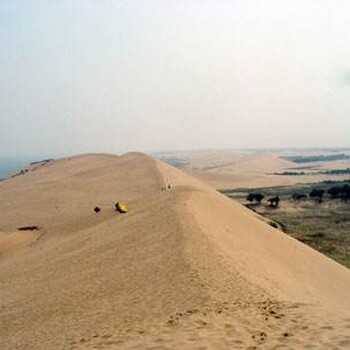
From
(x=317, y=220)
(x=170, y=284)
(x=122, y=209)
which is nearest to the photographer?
(x=170, y=284)

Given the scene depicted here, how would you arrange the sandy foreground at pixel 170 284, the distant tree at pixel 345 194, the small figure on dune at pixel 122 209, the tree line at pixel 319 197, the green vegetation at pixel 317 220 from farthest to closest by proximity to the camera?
the tree line at pixel 319 197 → the distant tree at pixel 345 194 → the green vegetation at pixel 317 220 → the small figure on dune at pixel 122 209 → the sandy foreground at pixel 170 284

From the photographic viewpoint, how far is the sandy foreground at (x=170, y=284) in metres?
11.7

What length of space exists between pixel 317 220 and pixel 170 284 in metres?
41.2

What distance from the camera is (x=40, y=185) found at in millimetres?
55000

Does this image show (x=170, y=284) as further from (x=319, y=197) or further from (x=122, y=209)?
(x=319, y=197)

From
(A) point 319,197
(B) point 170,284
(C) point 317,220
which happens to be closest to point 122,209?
(B) point 170,284

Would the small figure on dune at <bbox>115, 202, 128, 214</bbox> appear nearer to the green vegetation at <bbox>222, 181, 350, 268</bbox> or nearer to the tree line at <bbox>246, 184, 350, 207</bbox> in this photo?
the green vegetation at <bbox>222, 181, 350, 268</bbox>

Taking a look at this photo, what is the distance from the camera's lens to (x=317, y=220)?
2147 inches

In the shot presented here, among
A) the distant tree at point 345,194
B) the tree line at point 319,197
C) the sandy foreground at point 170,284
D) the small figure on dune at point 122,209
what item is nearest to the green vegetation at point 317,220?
the tree line at point 319,197

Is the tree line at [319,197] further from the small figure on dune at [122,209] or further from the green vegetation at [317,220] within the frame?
the small figure on dune at [122,209]

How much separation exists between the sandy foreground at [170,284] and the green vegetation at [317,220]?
11.9 metres

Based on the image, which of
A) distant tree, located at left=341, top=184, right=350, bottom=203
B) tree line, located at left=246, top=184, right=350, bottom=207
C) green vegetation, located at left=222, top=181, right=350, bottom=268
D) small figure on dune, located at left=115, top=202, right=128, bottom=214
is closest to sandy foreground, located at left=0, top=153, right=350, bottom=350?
small figure on dune, located at left=115, top=202, right=128, bottom=214

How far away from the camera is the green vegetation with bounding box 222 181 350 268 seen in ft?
134

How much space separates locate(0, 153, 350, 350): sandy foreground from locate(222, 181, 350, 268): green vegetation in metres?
11.9
